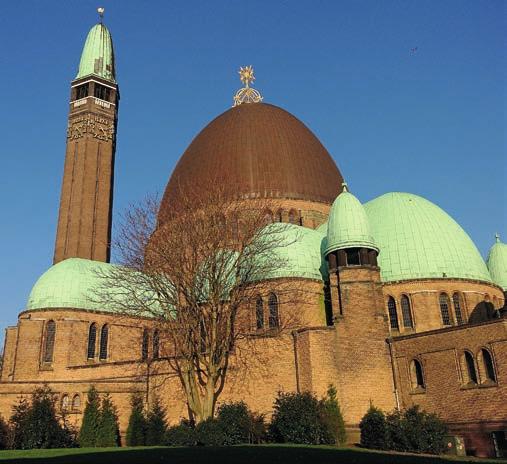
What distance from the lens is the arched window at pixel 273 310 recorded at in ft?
101

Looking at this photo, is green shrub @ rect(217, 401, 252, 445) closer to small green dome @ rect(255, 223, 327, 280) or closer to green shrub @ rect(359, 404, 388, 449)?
green shrub @ rect(359, 404, 388, 449)

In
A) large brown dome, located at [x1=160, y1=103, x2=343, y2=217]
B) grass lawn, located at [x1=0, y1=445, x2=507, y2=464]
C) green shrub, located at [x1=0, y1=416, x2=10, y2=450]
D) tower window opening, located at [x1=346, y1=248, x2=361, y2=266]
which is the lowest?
grass lawn, located at [x1=0, y1=445, x2=507, y2=464]

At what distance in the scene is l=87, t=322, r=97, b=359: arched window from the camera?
1576 inches

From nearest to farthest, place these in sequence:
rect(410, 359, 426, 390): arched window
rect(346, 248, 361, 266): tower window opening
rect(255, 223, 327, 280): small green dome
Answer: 1. rect(410, 359, 426, 390): arched window
2. rect(346, 248, 361, 266): tower window opening
3. rect(255, 223, 327, 280): small green dome

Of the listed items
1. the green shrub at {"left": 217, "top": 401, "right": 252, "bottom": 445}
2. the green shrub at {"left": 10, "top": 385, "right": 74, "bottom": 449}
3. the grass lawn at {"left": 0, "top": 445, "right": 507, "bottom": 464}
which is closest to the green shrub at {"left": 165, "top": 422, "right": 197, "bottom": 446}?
the green shrub at {"left": 217, "top": 401, "right": 252, "bottom": 445}

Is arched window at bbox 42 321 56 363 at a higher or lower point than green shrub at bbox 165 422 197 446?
higher

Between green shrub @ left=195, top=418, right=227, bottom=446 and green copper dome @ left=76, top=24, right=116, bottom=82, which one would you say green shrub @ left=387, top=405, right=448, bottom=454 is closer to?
green shrub @ left=195, top=418, right=227, bottom=446

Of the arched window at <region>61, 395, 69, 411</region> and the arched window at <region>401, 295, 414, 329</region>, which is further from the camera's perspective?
the arched window at <region>61, 395, 69, 411</region>

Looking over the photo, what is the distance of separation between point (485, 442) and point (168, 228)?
1722 centimetres

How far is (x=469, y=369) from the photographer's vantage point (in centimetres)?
2756

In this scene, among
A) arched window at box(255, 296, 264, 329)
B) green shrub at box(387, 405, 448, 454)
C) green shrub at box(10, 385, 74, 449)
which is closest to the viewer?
green shrub at box(387, 405, 448, 454)

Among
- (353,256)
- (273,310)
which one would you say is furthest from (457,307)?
(273,310)

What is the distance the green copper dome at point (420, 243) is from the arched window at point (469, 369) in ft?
19.7

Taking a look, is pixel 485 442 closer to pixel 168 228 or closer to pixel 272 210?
pixel 168 228
